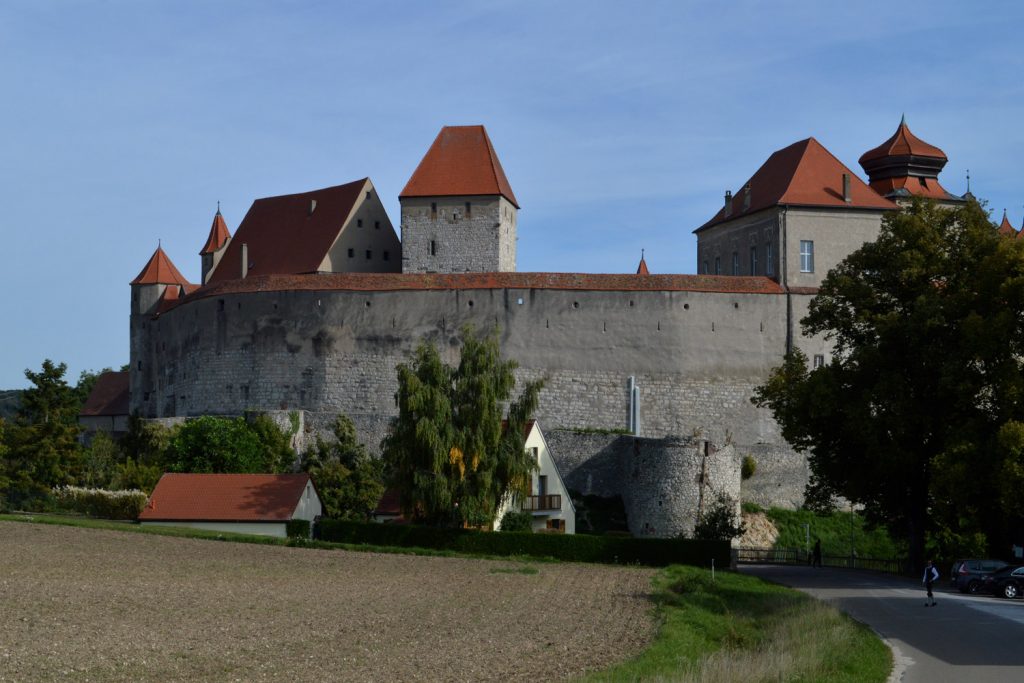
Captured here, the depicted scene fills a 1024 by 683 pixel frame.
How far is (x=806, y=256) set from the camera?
60.0 metres

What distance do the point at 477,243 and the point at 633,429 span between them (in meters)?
11.6

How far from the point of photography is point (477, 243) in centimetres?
6462

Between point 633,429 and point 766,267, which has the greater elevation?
point 766,267

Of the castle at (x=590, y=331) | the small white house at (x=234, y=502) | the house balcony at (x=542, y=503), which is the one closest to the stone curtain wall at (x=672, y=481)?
the castle at (x=590, y=331)

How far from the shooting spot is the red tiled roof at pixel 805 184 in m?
60.5

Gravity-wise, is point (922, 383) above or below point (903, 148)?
below

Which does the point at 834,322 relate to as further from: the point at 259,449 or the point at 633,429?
the point at 259,449

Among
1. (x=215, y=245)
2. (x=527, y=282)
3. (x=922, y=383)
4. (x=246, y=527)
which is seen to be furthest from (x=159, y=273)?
(x=922, y=383)

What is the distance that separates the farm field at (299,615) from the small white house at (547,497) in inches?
339

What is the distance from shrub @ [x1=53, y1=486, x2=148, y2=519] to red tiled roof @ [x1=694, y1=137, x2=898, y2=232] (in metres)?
26.9

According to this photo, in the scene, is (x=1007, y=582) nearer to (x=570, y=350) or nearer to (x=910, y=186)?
(x=570, y=350)

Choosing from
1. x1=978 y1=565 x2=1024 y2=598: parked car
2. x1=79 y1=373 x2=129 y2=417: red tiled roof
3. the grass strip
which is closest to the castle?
A: x1=79 y1=373 x2=129 y2=417: red tiled roof

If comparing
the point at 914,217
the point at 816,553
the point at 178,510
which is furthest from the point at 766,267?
the point at 178,510

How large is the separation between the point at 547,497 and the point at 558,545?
7.52 metres
